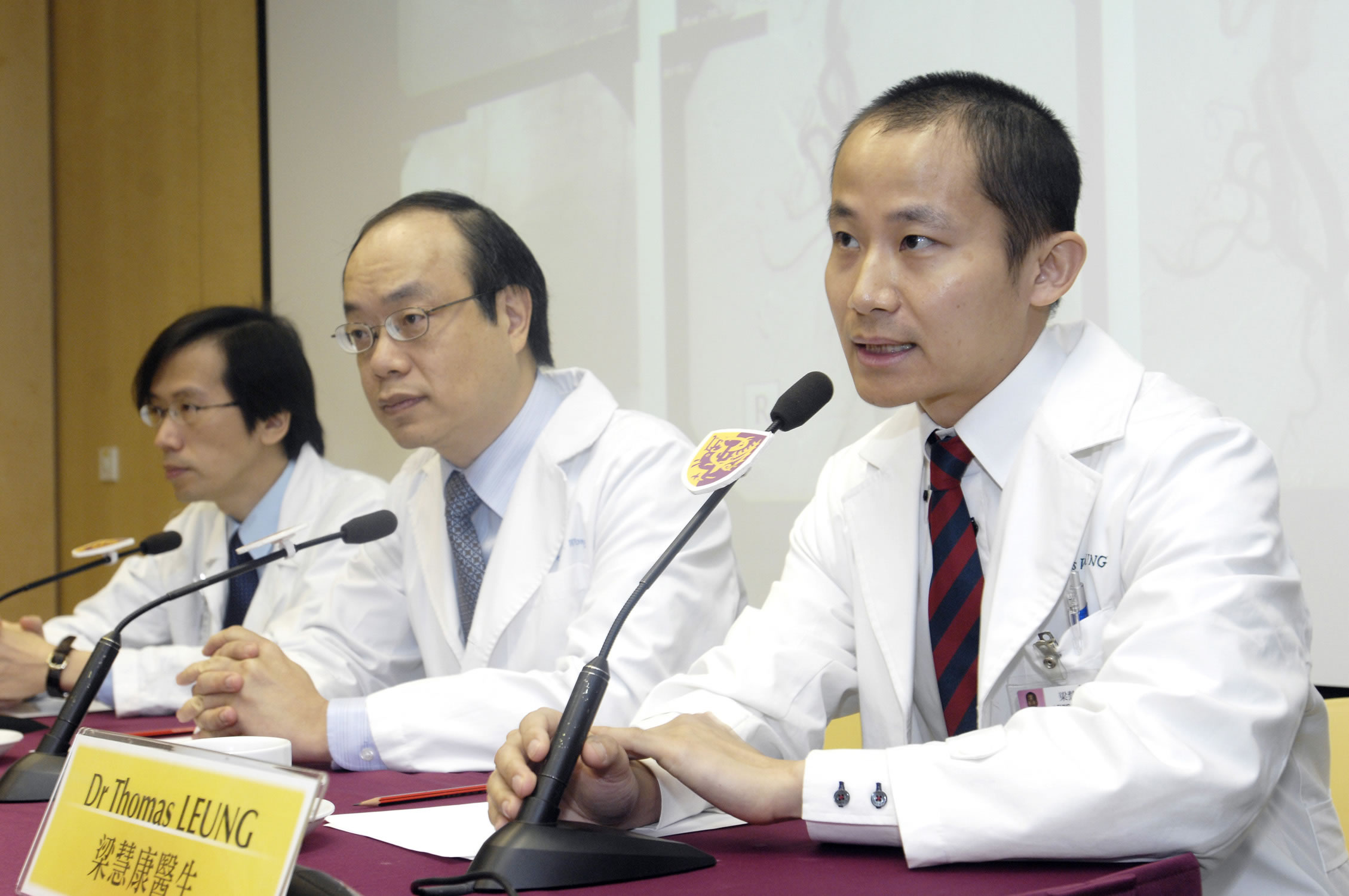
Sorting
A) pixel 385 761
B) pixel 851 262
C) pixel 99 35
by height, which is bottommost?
pixel 385 761

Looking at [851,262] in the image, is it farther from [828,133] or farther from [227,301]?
[227,301]

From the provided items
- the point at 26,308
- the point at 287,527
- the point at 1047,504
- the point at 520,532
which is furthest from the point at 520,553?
the point at 26,308

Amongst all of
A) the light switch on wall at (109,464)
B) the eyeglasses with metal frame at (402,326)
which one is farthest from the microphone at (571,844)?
the light switch on wall at (109,464)

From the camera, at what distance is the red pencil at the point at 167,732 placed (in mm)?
1621

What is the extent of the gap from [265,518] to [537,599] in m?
1.09

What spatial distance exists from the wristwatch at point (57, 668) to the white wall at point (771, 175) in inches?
50.6

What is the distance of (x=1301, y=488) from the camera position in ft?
5.88

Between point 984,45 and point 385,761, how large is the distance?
5.28ft

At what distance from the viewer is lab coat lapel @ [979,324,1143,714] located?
1176 mm

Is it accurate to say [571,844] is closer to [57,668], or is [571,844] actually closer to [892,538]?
[892,538]

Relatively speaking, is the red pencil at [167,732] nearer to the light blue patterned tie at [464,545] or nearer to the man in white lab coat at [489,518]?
the man in white lab coat at [489,518]

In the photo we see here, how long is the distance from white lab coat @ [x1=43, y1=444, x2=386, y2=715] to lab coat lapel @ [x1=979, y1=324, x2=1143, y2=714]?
54.2 inches

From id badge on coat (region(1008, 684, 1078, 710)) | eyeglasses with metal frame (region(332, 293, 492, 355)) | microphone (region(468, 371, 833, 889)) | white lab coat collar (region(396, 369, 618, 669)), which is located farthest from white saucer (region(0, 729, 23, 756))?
id badge on coat (region(1008, 684, 1078, 710))

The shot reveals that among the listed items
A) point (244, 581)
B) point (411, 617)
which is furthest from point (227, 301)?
point (411, 617)
